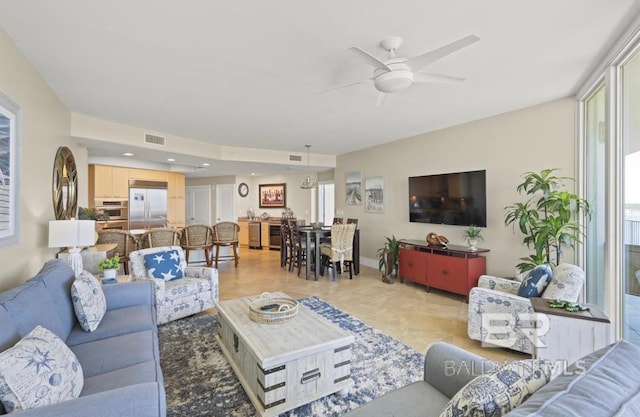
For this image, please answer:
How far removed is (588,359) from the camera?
97 centimetres

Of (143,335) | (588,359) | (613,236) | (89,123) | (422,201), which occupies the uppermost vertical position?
(89,123)

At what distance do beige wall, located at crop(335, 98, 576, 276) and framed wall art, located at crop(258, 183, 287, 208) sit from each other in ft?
13.7

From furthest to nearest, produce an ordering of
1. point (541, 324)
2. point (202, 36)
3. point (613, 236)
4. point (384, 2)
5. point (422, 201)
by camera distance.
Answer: point (422, 201)
point (613, 236)
point (202, 36)
point (541, 324)
point (384, 2)

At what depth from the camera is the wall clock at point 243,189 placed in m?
10.1

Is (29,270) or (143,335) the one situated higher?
(29,270)

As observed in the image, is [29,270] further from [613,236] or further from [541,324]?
[613,236]

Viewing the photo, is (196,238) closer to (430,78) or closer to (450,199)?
(450,199)

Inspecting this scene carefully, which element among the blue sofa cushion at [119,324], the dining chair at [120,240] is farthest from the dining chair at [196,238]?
the blue sofa cushion at [119,324]

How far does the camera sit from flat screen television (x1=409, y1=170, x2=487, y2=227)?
439 centimetres

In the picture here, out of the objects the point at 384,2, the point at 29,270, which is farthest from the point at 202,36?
the point at 29,270

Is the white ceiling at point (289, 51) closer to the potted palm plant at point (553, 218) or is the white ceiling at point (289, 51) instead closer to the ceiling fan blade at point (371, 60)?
the ceiling fan blade at point (371, 60)

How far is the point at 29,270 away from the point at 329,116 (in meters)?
3.66

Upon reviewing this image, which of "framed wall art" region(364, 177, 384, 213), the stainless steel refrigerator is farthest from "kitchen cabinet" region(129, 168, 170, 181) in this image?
"framed wall art" region(364, 177, 384, 213)

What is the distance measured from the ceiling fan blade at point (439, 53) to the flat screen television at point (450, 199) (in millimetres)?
2663
